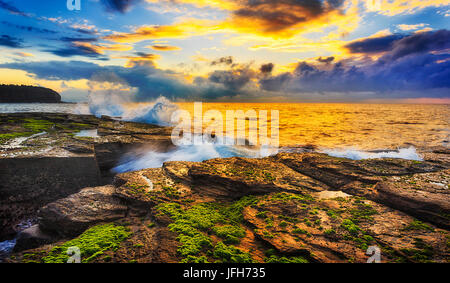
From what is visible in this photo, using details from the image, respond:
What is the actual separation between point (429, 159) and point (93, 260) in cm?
1872

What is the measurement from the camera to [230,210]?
8.26m

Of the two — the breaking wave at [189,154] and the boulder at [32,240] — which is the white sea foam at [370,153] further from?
the boulder at [32,240]

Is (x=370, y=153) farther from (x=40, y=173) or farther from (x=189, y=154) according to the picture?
(x=40, y=173)

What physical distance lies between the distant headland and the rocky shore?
8516 inches

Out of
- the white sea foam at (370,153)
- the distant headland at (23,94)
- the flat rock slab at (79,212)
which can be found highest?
the distant headland at (23,94)

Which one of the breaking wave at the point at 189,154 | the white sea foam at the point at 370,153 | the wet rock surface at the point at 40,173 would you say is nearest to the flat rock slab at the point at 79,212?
the wet rock surface at the point at 40,173

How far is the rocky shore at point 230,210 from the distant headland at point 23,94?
216 meters

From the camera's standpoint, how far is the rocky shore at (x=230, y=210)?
5.64m

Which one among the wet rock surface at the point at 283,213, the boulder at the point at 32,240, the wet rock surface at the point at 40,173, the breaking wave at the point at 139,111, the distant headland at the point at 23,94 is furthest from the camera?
the distant headland at the point at 23,94

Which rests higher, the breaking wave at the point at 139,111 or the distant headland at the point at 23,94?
the distant headland at the point at 23,94

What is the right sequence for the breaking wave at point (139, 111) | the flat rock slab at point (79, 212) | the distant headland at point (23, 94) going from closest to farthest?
the flat rock slab at point (79, 212) → the breaking wave at point (139, 111) → the distant headland at point (23, 94)

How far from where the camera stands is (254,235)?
6605 mm

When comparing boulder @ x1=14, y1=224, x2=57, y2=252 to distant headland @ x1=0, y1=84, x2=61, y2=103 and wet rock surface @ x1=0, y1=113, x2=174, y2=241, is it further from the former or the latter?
distant headland @ x1=0, y1=84, x2=61, y2=103

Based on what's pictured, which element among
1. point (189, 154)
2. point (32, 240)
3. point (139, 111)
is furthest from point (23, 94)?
point (32, 240)
